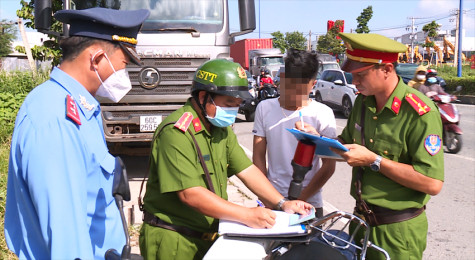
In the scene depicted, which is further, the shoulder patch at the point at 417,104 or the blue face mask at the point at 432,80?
the blue face mask at the point at 432,80

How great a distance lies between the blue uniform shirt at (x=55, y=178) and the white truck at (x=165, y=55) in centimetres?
568

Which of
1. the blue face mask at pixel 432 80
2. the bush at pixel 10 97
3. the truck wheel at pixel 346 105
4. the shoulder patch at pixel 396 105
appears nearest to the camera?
the shoulder patch at pixel 396 105

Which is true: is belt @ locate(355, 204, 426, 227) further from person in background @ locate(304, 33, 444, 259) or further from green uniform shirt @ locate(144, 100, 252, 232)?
green uniform shirt @ locate(144, 100, 252, 232)

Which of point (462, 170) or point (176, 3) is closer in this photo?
point (176, 3)

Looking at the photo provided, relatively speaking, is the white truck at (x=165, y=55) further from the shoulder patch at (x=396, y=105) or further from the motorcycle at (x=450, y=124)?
the shoulder patch at (x=396, y=105)

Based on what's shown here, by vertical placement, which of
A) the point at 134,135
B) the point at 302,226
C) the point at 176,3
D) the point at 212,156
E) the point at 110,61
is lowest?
the point at 134,135

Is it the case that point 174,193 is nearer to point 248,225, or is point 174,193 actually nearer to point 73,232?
point 248,225

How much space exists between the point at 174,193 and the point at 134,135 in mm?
5229

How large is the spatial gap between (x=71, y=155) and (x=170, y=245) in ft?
3.30

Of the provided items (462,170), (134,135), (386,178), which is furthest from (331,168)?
(462,170)

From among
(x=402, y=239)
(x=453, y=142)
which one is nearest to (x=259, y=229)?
(x=402, y=239)

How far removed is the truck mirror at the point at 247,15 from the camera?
23.5 feet

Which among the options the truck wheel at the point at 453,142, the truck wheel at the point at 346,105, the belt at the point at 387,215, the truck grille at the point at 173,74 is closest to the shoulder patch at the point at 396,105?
the belt at the point at 387,215

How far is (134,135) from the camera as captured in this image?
7.41m
